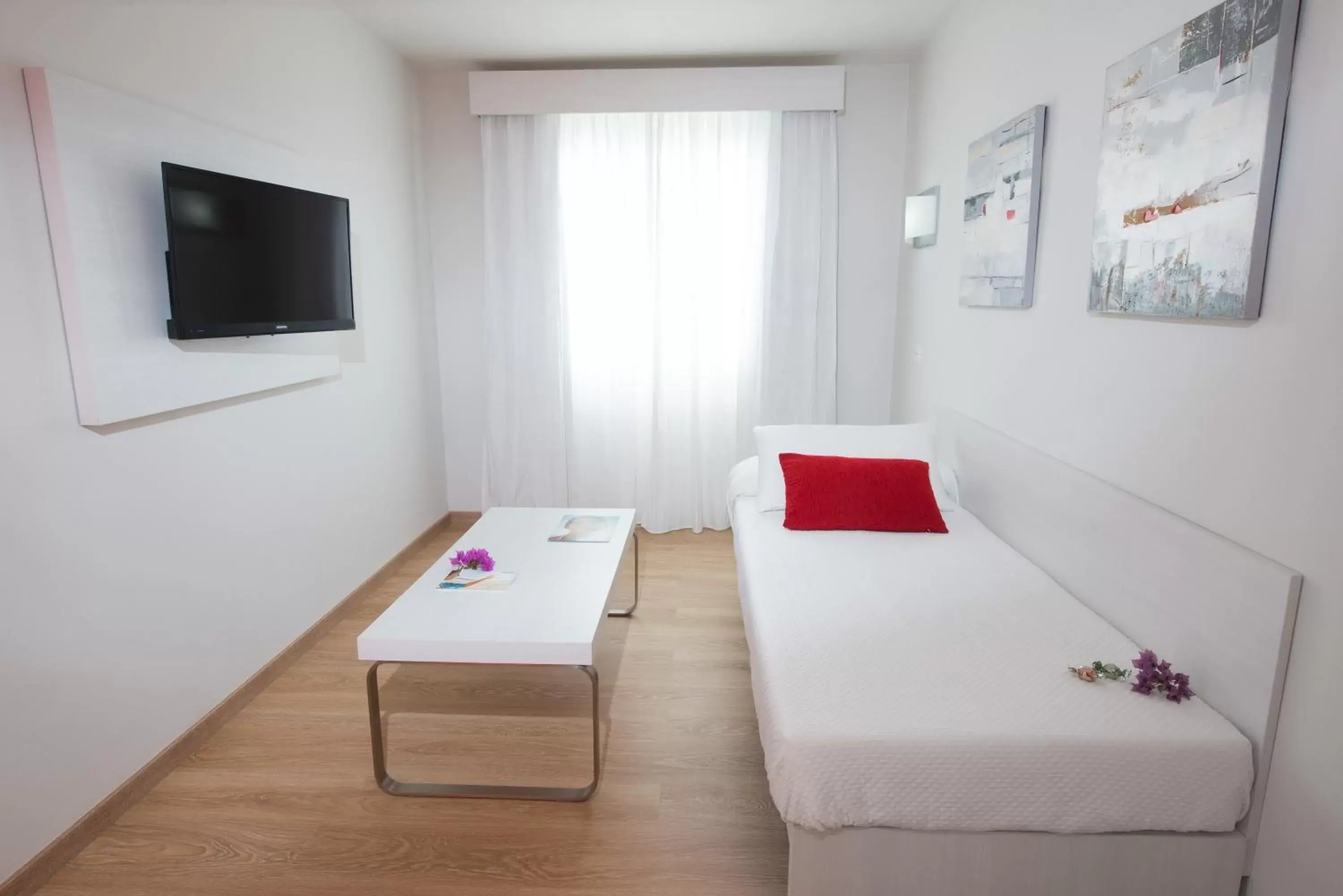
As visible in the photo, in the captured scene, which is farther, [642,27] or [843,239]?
[843,239]

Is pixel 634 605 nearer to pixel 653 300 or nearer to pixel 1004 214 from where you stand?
pixel 653 300

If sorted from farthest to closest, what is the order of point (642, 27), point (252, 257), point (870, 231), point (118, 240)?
point (870, 231)
point (642, 27)
point (252, 257)
point (118, 240)

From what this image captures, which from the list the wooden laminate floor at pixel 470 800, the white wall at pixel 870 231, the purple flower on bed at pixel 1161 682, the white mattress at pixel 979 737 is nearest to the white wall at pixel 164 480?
the wooden laminate floor at pixel 470 800

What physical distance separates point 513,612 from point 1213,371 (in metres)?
1.89

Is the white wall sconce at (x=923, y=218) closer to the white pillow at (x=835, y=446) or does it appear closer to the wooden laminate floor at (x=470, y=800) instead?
the white pillow at (x=835, y=446)

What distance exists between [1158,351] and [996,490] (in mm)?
1022

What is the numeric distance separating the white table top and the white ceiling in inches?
87.4

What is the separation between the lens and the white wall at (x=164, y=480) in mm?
1827

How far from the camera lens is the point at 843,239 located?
434 centimetres

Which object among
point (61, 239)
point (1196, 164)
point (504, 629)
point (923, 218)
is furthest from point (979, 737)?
point (923, 218)

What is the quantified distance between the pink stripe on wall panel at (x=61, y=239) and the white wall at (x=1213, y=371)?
Answer: 2.71m

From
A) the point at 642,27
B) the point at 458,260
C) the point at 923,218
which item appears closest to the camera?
the point at 642,27

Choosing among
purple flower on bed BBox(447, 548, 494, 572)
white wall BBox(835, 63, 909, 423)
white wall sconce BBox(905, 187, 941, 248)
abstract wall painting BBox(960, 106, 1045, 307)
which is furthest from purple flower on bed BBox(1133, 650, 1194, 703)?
white wall BBox(835, 63, 909, 423)

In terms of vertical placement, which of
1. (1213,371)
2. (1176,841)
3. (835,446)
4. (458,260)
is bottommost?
(1176,841)
